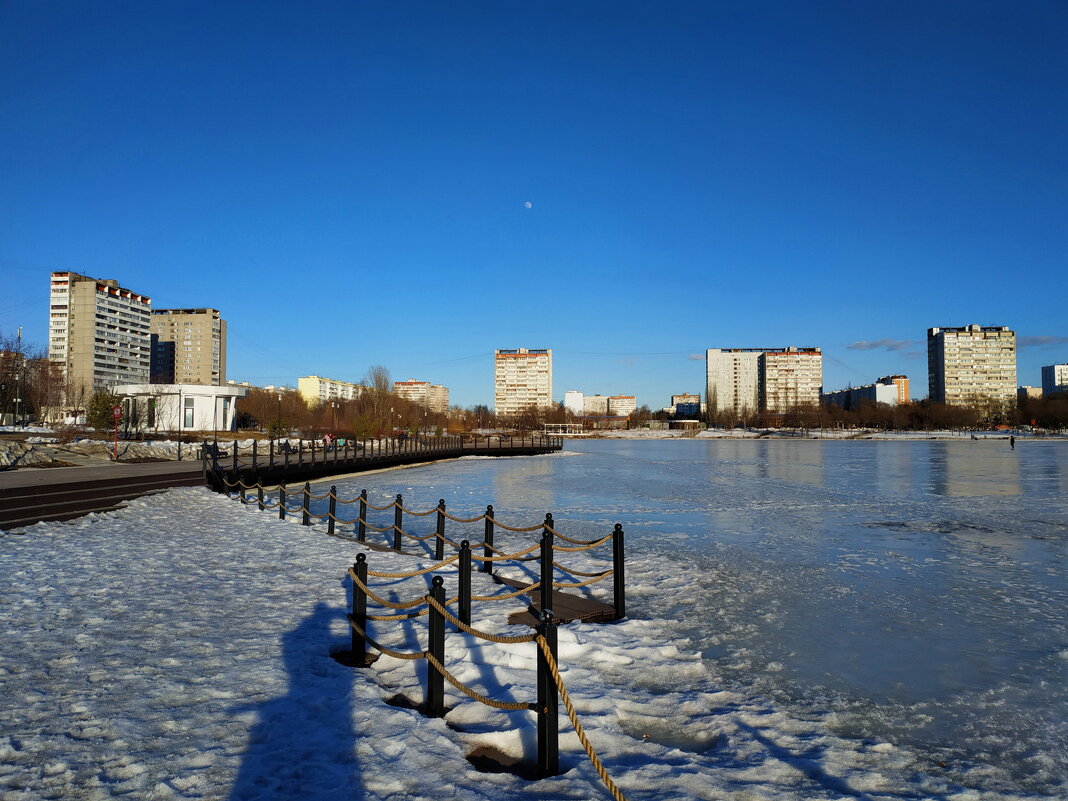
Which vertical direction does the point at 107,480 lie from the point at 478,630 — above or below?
above

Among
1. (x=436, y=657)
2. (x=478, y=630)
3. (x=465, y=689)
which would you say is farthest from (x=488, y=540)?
(x=465, y=689)

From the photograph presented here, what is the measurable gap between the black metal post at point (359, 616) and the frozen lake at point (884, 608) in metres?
3.38

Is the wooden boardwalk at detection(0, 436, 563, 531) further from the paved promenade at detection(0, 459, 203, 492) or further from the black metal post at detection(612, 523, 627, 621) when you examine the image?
the black metal post at detection(612, 523, 627, 621)

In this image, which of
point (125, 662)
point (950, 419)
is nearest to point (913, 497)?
point (125, 662)

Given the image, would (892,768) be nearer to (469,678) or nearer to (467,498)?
(469,678)

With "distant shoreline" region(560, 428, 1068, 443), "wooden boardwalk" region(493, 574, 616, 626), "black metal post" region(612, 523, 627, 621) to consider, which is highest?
"black metal post" region(612, 523, 627, 621)

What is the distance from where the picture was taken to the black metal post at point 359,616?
603 centimetres

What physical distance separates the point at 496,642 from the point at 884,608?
586 cm

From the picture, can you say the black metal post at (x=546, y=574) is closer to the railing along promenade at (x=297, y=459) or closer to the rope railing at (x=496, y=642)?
the rope railing at (x=496, y=642)

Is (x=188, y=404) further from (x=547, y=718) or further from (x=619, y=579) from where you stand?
(x=547, y=718)

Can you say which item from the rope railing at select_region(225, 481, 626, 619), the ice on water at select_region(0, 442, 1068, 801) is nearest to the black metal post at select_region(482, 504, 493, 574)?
the rope railing at select_region(225, 481, 626, 619)

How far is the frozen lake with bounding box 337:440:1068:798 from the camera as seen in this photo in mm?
5230

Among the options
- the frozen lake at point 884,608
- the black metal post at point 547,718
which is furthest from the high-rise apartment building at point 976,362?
the black metal post at point 547,718

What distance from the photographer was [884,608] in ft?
28.1
